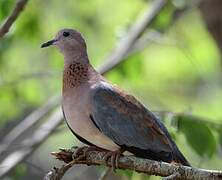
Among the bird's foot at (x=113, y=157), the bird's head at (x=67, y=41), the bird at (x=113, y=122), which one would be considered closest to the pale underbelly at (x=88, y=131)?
the bird at (x=113, y=122)

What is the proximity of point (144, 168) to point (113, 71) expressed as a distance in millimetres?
3117

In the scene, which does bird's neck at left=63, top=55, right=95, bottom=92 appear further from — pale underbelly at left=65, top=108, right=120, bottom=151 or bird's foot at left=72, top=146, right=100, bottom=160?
bird's foot at left=72, top=146, right=100, bottom=160

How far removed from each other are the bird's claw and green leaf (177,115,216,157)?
2.49 ft

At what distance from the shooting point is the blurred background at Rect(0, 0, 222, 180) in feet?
21.1

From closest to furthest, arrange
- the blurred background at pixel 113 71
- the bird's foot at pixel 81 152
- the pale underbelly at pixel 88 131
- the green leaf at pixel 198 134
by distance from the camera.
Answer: the bird's foot at pixel 81 152, the pale underbelly at pixel 88 131, the green leaf at pixel 198 134, the blurred background at pixel 113 71

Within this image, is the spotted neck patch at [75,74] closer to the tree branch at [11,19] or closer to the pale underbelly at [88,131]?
the pale underbelly at [88,131]

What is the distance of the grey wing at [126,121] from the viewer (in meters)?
4.90

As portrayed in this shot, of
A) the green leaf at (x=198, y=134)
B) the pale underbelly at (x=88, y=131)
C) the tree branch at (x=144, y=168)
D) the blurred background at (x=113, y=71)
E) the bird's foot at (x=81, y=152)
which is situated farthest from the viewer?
the blurred background at (x=113, y=71)

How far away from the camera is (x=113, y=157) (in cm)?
462

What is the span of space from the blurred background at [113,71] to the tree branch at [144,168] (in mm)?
496

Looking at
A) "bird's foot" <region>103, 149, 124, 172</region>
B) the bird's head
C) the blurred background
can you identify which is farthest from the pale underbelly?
the bird's head

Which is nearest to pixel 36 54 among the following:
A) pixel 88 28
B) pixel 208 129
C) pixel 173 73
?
pixel 88 28

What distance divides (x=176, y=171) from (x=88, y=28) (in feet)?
22.3

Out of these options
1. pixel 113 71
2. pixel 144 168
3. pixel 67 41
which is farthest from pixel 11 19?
pixel 113 71
